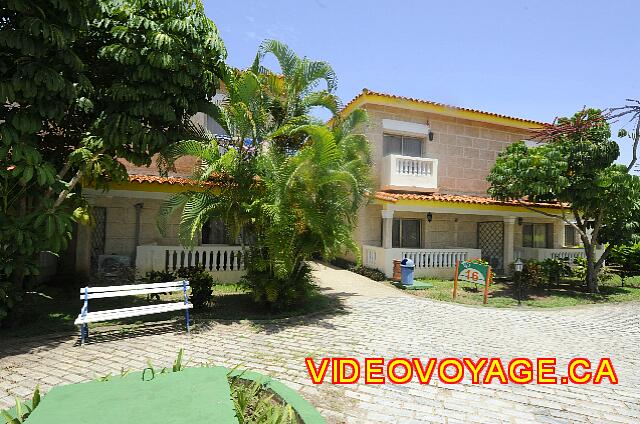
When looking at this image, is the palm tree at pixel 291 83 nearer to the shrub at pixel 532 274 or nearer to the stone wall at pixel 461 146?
the stone wall at pixel 461 146

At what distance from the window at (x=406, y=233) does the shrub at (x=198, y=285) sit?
8.52m

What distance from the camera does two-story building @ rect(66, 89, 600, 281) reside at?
11.1 meters

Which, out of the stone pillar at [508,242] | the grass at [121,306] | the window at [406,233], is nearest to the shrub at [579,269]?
the stone pillar at [508,242]

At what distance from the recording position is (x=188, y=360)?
5.14 meters

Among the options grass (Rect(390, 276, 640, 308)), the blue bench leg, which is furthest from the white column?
the blue bench leg

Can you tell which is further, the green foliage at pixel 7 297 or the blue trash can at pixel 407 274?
the blue trash can at pixel 407 274

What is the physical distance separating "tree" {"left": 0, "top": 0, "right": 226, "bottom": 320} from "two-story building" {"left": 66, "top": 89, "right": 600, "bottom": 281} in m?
3.22

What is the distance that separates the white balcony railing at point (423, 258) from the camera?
1282 centimetres

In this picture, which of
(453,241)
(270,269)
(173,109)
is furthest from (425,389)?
(453,241)

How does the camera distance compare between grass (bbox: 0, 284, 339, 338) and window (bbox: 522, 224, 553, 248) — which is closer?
grass (bbox: 0, 284, 339, 338)

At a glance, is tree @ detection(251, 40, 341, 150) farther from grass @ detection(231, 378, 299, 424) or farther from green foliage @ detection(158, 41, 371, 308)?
grass @ detection(231, 378, 299, 424)

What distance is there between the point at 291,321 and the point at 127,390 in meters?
4.83

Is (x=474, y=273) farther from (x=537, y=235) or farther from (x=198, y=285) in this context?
(x=537, y=235)

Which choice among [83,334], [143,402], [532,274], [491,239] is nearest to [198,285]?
[83,334]
